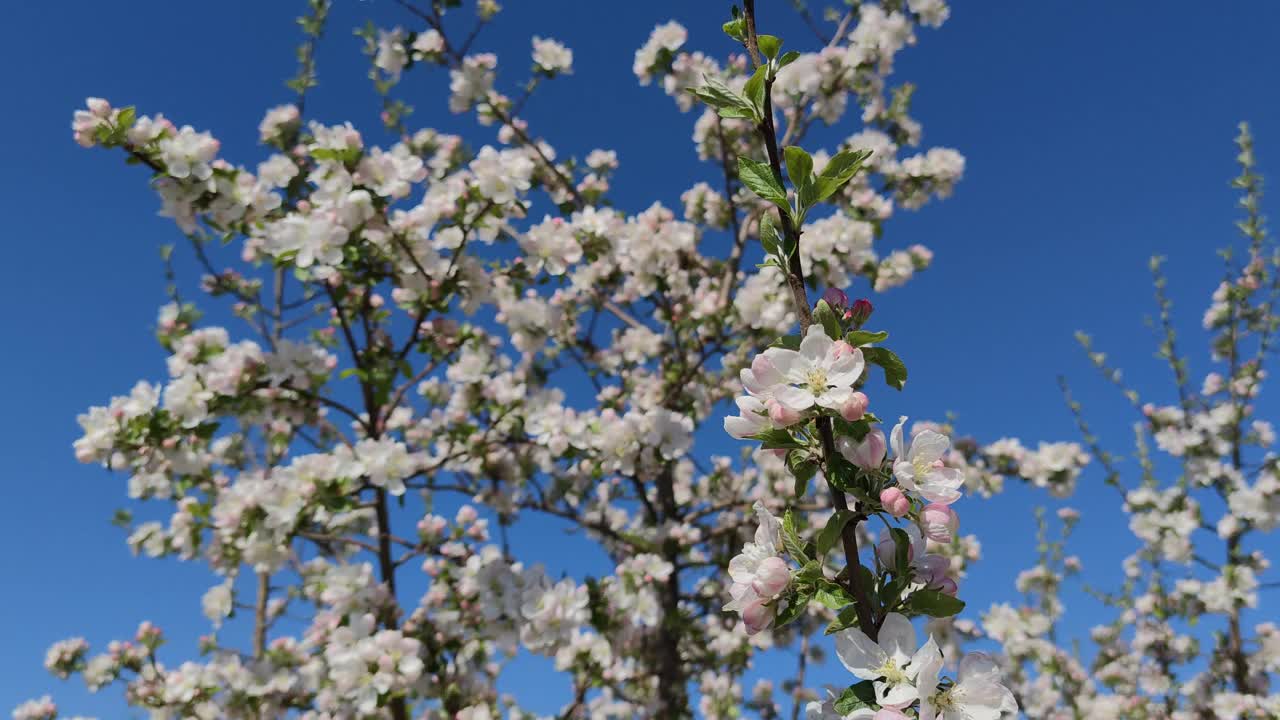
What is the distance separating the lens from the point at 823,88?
498cm

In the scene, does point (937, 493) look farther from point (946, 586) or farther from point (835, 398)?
point (835, 398)

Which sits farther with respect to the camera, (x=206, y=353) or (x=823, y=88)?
(x=823, y=88)

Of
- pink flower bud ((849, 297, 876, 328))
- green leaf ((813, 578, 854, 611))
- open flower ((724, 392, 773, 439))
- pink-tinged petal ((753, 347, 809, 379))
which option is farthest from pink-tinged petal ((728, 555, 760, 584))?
pink flower bud ((849, 297, 876, 328))

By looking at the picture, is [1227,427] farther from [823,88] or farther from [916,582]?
[916,582]

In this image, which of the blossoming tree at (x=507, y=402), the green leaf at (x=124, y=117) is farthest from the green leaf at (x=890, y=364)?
→ the green leaf at (x=124, y=117)

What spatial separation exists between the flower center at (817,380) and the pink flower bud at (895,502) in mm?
181

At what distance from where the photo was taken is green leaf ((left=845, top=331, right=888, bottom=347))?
115cm

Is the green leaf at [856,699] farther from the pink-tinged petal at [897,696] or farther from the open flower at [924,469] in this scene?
the open flower at [924,469]

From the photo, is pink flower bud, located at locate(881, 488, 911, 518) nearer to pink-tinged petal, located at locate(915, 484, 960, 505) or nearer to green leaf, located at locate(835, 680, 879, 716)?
pink-tinged petal, located at locate(915, 484, 960, 505)

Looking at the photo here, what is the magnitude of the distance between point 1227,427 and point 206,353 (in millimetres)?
6161

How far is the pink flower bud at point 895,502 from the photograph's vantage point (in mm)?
1104

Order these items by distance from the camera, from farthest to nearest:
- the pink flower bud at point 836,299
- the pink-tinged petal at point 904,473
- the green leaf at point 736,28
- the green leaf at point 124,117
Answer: the green leaf at point 124,117 < the green leaf at point 736,28 < the pink flower bud at point 836,299 < the pink-tinged petal at point 904,473

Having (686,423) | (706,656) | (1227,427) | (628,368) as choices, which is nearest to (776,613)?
(686,423)

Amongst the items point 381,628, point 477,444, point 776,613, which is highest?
point 477,444
